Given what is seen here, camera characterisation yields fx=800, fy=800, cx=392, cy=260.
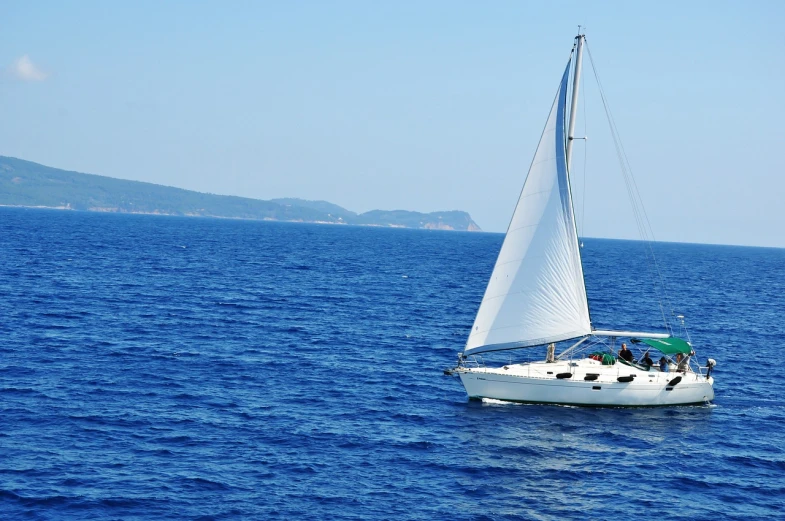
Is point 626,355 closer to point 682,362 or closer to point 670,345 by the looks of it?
point 670,345

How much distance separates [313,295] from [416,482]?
57047mm

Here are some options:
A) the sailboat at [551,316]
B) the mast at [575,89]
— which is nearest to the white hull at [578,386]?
the sailboat at [551,316]

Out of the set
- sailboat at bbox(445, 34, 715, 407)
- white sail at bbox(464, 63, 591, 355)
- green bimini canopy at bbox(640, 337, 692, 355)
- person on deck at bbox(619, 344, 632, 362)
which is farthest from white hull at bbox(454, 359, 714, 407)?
person on deck at bbox(619, 344, 632, 362)

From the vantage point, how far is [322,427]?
40.5 m

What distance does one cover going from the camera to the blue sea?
3203 cm

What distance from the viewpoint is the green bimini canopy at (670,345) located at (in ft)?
156

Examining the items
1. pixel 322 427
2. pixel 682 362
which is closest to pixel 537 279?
pixel 682 362

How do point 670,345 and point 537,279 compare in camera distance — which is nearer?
point 537,279

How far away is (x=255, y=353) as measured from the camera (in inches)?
2258

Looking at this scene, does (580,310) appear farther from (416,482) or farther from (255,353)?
(255,353)

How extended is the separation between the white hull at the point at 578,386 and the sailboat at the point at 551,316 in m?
0.06

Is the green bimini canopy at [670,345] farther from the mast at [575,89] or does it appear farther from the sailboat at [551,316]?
the mast at [575,89]

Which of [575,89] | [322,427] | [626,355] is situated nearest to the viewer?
[322,427]

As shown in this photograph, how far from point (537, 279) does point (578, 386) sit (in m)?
6.57
